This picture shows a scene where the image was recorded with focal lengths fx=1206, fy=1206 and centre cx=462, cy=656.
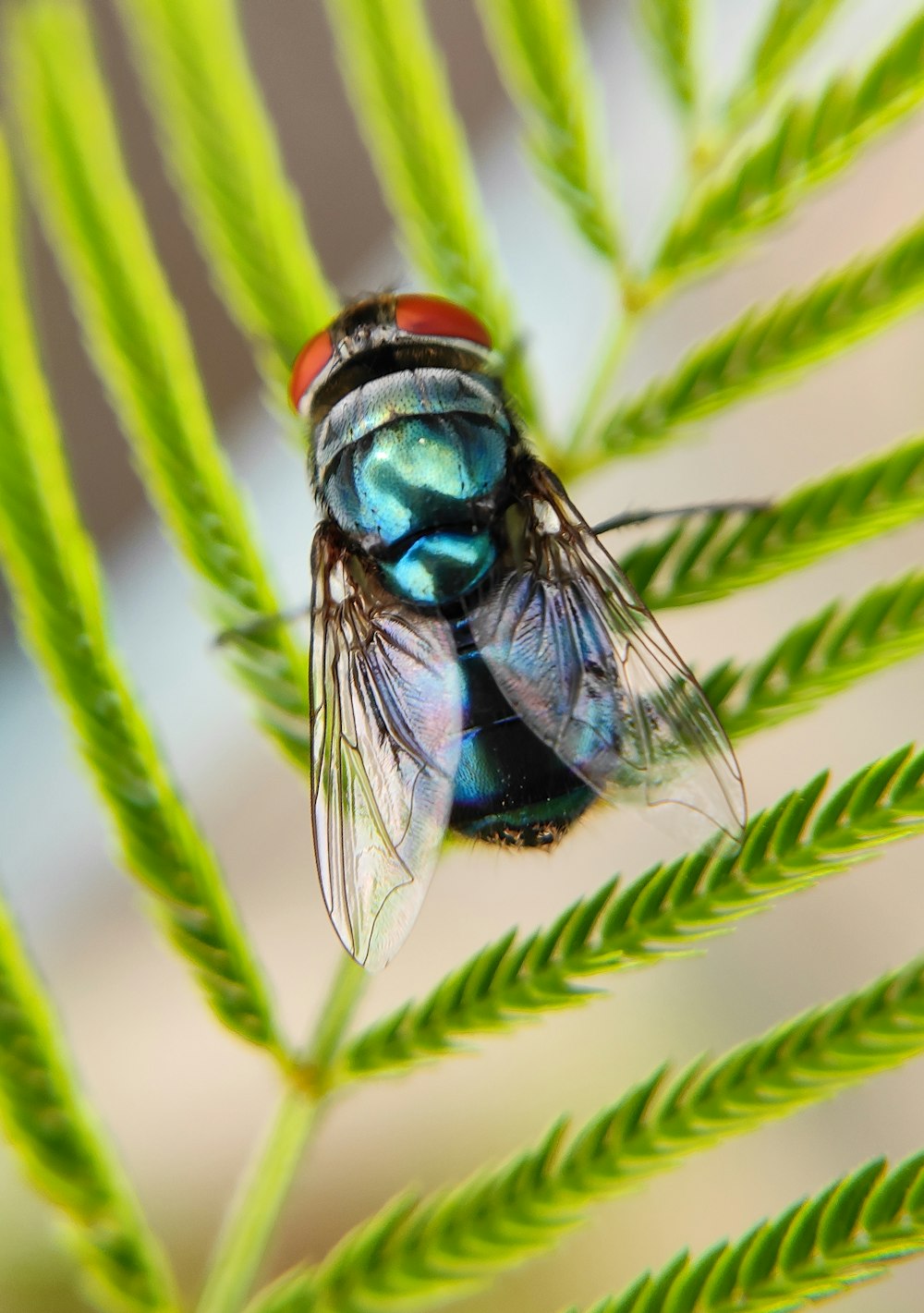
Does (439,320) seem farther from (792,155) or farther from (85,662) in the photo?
(85,662)

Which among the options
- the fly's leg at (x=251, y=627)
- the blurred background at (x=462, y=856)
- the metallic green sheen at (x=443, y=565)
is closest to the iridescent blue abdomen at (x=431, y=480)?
the metallic green sheen at (x=443, y=565)

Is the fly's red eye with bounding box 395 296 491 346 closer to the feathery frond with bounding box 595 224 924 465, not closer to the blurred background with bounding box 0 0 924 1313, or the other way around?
the feathery frond with bounding box 595 224 924 465

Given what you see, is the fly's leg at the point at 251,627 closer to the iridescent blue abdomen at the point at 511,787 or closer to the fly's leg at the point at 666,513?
the iridescent blue abdomen at the point at 511,787

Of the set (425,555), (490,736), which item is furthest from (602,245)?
(490,736)

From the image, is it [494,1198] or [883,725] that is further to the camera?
[883,725]

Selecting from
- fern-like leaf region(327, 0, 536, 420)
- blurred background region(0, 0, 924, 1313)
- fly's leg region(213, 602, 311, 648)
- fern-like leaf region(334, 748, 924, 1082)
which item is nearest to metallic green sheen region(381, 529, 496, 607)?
fly's leg region(213, 602, 311, 648)

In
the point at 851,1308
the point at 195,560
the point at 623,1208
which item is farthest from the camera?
the point at 623,1208

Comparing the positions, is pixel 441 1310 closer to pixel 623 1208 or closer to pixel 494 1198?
pixel 623 1208
